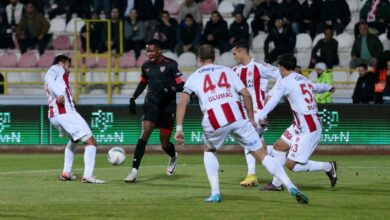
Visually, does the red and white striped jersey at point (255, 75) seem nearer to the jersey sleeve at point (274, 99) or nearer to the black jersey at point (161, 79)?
the black jersey at point (161, 79)

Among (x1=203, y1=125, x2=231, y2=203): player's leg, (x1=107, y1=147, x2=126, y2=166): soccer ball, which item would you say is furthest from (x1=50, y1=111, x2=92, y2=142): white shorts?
(x1=203, y1=125, x2=231, y2=203): player's leg

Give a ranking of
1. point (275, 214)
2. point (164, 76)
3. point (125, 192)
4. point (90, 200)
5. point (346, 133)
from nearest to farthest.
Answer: point (275, 214)
point (90, 200)
point (125, 192)
point (164, 76)
point (346, 133)

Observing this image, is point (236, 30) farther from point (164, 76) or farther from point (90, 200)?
point (90, 200)

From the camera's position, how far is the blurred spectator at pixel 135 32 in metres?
33.4

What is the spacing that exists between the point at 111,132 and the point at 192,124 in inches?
80.6

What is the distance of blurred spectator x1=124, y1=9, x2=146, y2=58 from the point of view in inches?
1316

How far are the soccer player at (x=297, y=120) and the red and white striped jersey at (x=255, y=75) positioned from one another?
157 cm

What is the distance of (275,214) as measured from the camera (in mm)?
13828

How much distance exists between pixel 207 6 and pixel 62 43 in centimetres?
472

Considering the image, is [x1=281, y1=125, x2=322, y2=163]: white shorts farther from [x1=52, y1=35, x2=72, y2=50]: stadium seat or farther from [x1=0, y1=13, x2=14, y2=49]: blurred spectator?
[x1=0, y1=13, x2=14, y2=49]: blurred spectator

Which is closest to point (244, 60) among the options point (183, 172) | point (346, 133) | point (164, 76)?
point (164, 76)

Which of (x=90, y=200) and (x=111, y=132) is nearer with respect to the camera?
(x=90, y=200)

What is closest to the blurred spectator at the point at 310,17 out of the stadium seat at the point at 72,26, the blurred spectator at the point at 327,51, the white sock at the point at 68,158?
the blurred spectator at the point at 327,51

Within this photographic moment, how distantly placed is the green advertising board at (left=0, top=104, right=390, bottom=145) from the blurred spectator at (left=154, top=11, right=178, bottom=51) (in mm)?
5697
